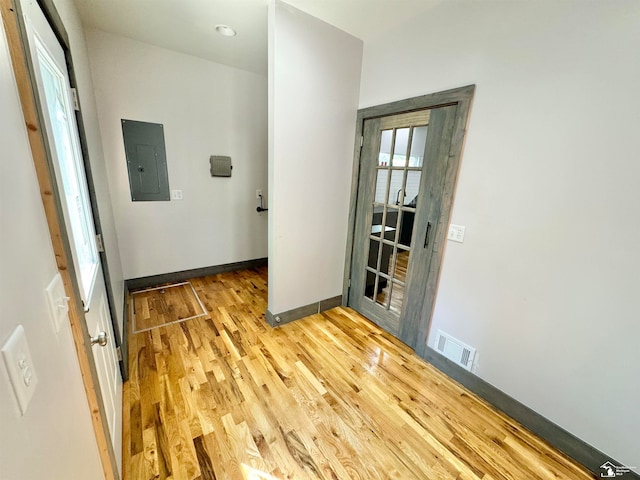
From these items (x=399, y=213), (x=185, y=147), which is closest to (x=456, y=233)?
(x=399, y=213)

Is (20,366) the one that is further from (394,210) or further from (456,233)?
(394,210)

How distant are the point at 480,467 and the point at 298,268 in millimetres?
1809

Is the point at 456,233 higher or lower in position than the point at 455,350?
higher

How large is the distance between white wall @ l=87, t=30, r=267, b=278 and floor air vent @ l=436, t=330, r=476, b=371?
2.74 metres

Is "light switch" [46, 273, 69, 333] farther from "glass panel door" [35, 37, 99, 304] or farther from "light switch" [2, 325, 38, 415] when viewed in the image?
"glass panel door" [35, 37, 99, 304]

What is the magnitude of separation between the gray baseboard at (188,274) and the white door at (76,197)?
1.62m

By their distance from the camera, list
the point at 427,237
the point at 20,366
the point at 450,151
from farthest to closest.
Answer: the point at 427,237 < the point at 450,151 < the point at 20,366

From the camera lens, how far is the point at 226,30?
2.26m

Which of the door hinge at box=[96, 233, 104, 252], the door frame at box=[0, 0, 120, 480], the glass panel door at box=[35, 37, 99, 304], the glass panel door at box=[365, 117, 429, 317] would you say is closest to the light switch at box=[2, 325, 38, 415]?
the door frame at box=[0, 0, 120, 480]

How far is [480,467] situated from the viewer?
1363mm

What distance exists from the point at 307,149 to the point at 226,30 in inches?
51.0

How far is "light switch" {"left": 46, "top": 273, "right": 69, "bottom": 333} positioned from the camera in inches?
24.5

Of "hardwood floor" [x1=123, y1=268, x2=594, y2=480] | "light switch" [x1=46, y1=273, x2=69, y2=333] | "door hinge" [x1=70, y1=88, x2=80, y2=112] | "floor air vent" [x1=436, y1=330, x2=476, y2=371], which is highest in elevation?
"door hinge" [x1=70, y1=88, x2=80, y2=112]

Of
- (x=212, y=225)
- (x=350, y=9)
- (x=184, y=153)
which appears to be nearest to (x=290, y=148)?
(x=350, y=9)
